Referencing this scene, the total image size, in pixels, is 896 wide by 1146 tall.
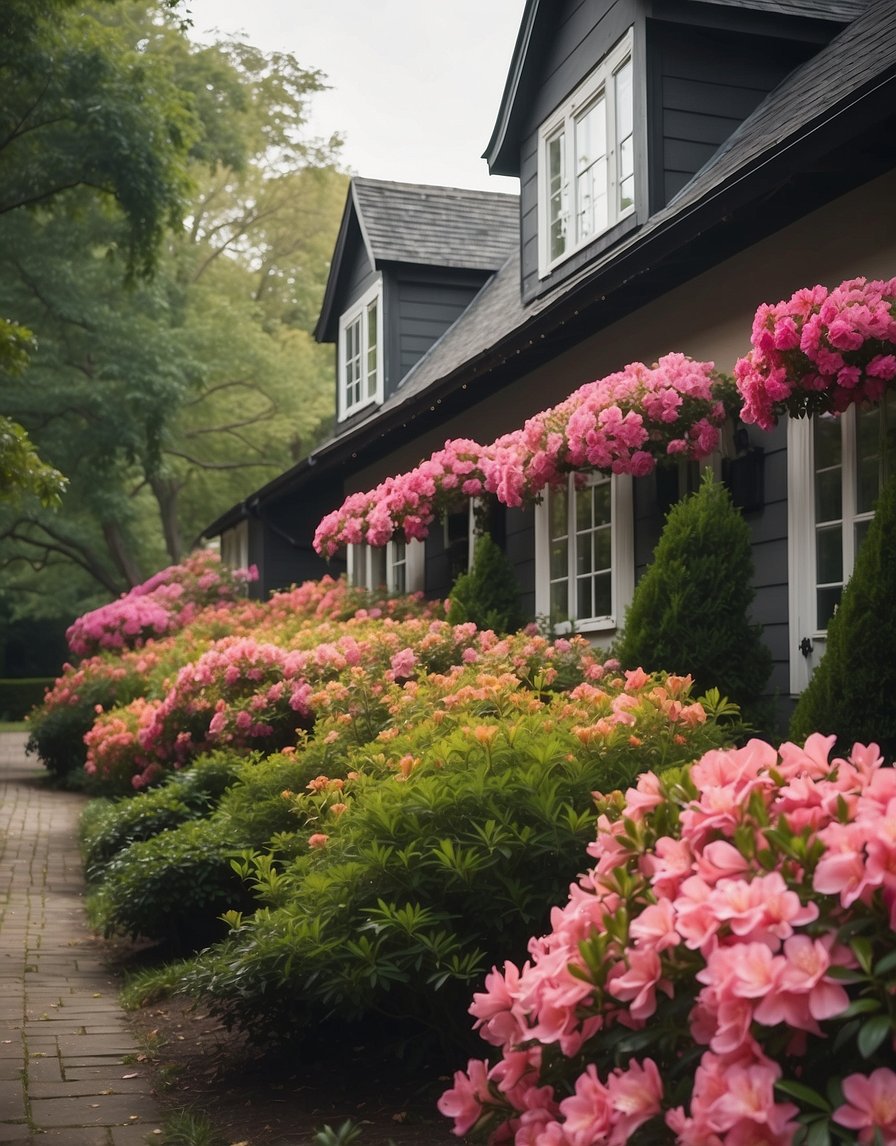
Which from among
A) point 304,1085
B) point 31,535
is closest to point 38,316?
point 31,535

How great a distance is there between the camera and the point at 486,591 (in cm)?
1127

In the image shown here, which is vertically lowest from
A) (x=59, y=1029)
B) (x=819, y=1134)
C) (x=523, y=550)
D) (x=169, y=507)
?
(x=59, y=1029)

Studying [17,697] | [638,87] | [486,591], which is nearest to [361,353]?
[486,591]

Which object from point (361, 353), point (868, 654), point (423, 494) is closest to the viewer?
point (868, 654)

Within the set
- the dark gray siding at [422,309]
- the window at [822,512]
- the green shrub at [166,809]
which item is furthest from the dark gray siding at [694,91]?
the dark gray siding at [422,309]

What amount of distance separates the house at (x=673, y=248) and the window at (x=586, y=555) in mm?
21

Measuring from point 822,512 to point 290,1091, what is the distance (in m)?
4.38

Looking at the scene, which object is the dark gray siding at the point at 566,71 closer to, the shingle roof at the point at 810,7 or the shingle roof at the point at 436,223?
the shingle roof at the point at 810,7

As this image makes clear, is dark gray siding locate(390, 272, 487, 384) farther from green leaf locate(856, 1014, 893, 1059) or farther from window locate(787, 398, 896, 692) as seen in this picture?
green leaf locate(856, 1014, 893, 1059)

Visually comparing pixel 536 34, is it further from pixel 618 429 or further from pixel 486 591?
pixel 618 429

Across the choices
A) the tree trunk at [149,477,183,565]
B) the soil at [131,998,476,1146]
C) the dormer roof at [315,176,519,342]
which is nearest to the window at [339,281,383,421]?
the dormer roof at [315,176,519,342]

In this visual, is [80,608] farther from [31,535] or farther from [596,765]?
[596,765]

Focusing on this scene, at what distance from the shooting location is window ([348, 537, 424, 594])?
49.5 feet

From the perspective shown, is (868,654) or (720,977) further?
(868,654)
